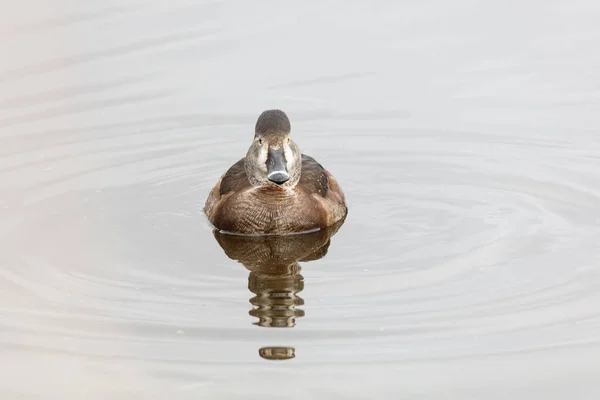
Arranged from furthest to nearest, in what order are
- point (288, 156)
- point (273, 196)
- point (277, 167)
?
point (273, 196)
point (288, 156)
point (277, 167)

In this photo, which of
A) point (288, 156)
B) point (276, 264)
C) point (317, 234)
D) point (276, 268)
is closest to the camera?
point (276, 268)

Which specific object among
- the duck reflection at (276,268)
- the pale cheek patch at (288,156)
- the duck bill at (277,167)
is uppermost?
the pale cheek patch at (288,156)

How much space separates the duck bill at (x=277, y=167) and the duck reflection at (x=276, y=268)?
63 centimetres

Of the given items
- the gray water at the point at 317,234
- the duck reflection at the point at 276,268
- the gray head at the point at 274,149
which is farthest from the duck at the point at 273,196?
the gray water at the point at 317,234

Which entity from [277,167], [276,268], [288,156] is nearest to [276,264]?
[276,268]

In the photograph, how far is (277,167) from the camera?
1252cm

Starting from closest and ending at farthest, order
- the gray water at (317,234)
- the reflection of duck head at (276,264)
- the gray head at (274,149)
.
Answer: the gray water at (317,234) → the reflection of duck head at (276,264) → the gray head at (274,149)

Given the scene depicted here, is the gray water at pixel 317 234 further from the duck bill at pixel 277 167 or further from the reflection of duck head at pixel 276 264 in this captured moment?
the duck bill at pixel 277 167

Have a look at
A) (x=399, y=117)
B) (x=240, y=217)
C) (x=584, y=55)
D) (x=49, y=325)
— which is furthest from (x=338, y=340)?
(x=584, y=55)

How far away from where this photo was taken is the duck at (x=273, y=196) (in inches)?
497

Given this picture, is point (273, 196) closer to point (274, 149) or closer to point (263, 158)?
point (263, 158)

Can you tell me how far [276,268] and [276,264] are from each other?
0.45ft

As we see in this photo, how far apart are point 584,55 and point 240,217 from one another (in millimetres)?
5704

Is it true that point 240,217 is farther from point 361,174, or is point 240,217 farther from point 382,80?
point 382,80
